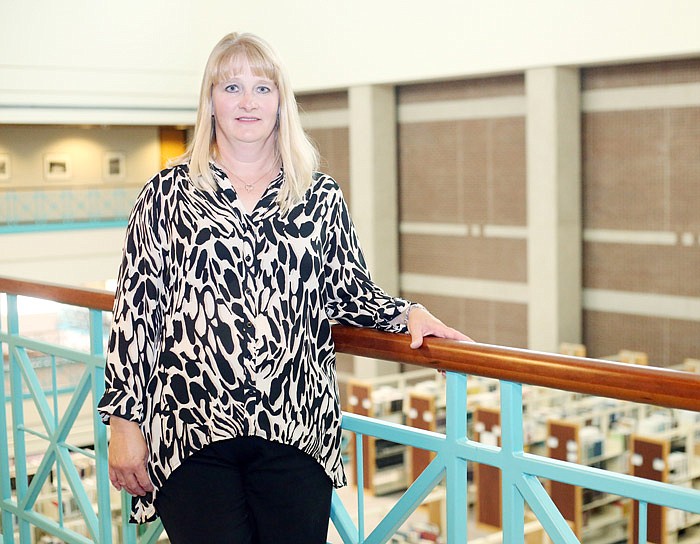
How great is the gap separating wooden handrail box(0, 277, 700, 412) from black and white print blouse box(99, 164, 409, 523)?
12 centimetres

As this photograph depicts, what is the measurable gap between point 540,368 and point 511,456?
0.20 m

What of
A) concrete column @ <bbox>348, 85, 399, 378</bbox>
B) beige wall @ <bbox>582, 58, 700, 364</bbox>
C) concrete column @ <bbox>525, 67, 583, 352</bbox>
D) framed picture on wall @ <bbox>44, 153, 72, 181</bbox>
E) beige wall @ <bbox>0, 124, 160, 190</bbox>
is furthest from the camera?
framed picture on wall @ <bbox>44, 153, 72, 181</bbox>

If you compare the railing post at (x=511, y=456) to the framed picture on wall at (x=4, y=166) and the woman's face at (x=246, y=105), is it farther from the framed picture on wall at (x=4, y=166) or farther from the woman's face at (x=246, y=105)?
the framed picture on wall at (x=4, y=166)

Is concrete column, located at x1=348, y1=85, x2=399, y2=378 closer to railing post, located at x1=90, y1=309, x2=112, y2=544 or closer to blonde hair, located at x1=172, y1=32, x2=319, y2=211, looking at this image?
railing post, located at x1=90, y1=309, x2=112, y2=544

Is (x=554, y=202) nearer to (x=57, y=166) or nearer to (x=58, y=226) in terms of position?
(x=58, y=226)

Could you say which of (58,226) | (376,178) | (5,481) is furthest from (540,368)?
(58,226)

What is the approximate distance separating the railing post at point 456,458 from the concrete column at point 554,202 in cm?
953

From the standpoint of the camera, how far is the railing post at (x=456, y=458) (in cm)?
199

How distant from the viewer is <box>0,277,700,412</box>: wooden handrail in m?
1.59

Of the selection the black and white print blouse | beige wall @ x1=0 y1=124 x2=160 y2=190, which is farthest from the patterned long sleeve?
beige wall @ x1=0 y1=124 x2=160 y2=190

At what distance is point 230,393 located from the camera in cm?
193

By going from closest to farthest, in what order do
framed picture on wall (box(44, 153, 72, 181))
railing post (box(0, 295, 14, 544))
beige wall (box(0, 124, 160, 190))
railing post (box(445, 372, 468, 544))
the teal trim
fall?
1. railing post (box(445, 372, 468, 544))
2. railing post (box(0, 295, 14, 544))
3. the teal trim
4. beige wall (box(0, 124, 160, 190))
5. framed picture on wall (box(44, 153, 72, 181))

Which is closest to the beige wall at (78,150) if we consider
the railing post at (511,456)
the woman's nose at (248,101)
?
the woman's nose at (248,101)

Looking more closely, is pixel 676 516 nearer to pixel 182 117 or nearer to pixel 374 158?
pixel 374 158
